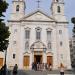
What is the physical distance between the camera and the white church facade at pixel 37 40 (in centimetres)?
4788

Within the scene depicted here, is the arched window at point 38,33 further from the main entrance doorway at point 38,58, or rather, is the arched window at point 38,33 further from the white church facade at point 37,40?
the main entrance doorway at point 38,58

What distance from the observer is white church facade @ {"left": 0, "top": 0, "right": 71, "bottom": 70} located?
47.9 meters

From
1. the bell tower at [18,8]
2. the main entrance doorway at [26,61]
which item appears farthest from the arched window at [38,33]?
the bell tower at [18,8]

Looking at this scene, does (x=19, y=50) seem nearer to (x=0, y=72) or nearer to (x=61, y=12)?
(x=61, y=12)

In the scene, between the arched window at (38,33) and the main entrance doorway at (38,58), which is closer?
the main entrance doorway at (38,58)

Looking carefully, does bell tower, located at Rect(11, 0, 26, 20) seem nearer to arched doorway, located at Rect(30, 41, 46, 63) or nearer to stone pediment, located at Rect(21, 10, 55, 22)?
stone pediment, located at Rect(21, 10, 55, 22)

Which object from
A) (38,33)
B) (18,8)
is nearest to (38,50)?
(38,33)

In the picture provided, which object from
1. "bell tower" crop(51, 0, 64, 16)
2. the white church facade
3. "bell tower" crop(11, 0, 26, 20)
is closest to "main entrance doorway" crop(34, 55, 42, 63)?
the white church facade

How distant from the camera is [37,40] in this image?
4850 cm

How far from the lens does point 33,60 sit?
4775 centimetres

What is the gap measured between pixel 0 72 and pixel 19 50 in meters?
21.5

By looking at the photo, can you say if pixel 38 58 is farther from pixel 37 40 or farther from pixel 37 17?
pixel 37 17

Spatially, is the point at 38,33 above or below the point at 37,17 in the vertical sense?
below

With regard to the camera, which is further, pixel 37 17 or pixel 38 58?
pixel 37 17
